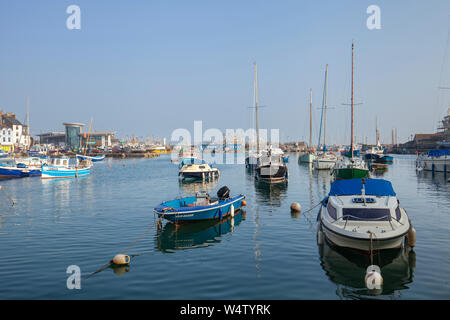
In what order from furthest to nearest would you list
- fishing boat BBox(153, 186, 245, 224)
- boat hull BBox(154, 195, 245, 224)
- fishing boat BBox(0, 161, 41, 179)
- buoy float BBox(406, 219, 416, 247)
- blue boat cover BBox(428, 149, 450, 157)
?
fishing boat BBox(0, 161, 41, 179) < blue boat cover BBox(428, 149, 450, 157) < fishing boat BBox(153, 186, 245, 224) < boat hull BBox(154, 195, 245, 224) < buoy float BBox(406, 219, 416, 247)

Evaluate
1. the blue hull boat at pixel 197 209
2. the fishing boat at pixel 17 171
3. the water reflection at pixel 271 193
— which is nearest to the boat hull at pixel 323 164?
the water reflection at pixel 271 193

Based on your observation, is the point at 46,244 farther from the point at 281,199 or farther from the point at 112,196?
the point at 281,199

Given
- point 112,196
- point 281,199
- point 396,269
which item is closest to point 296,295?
point 396,269

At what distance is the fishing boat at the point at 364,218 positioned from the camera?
16.6m

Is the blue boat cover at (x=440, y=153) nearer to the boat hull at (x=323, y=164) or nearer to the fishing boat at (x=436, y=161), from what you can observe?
the fishing boat at (x=436, y=161)

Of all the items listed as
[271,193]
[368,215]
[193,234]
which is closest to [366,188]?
[368,215]

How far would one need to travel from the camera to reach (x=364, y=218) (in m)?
18.1

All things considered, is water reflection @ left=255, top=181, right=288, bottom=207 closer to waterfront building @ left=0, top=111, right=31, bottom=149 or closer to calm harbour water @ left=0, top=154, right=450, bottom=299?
calm harbour water @ left=0, top=154, right=450, bottom=299

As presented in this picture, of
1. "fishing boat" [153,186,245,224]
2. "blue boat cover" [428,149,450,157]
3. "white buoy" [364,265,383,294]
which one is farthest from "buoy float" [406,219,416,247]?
"blue boat cover" [428,149,450,157]

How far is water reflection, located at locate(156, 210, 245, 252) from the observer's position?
68.0 feet

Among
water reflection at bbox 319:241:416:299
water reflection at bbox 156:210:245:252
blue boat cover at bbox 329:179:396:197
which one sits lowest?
water reflection at bbox 156:210:245:252

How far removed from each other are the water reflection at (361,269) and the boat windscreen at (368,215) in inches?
65.2

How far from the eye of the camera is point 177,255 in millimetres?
18719
